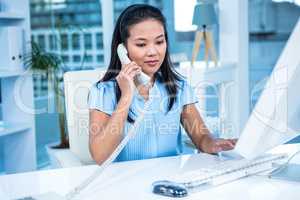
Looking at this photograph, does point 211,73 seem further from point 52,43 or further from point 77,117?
point 52,43

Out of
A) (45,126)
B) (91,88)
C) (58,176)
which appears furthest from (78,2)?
(58,176)

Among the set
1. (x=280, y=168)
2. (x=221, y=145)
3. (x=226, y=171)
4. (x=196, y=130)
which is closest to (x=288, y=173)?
(x=280, y=168)

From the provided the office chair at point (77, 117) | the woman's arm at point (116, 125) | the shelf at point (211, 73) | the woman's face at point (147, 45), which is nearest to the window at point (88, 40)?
the shelf at point (211, 73)

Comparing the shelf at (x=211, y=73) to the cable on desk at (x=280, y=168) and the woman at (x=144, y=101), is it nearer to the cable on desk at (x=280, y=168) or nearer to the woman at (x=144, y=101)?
the woman at (x=144, y=101)

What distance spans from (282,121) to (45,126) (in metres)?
4.37

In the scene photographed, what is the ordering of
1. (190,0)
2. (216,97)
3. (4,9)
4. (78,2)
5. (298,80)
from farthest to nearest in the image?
(78,2) → (190,0) → (216,97) → (4,9) → (298,80)

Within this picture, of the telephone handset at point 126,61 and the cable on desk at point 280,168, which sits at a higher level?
the telephone handset at point 126,61

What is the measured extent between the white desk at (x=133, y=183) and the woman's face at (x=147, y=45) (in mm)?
329

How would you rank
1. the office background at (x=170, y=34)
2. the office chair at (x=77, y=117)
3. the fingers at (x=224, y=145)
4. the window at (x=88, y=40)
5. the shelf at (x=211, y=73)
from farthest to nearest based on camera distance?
the window at (x=88, y=40) → the office background at (x=170, y=34) → the shelf at (x=211, y=73) → the office chair at (x=77, y=117) → the fingers at (x=224, y=145)

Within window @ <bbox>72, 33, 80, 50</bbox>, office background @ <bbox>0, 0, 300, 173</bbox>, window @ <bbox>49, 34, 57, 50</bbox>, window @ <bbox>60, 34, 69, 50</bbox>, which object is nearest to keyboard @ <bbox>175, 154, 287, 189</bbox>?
office background @ <bbox>0, 0, 300, 173</bbox>

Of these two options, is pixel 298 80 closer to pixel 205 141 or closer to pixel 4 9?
pixel 205 141

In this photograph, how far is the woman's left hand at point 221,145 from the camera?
1.24 meters

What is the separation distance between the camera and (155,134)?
55.0 inches

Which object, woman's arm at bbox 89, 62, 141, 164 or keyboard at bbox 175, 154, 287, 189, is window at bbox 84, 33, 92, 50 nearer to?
woman's arm at bbox 89, 62, 141, 164
